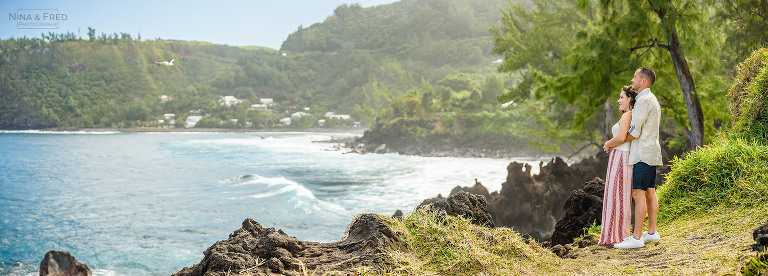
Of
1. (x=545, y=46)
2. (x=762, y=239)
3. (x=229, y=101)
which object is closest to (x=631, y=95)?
(x=762, y=239)

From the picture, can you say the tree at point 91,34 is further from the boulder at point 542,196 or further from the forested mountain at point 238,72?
the boulder at point 542,196

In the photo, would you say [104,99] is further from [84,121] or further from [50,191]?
[50,191]

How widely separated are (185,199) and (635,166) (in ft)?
88.1

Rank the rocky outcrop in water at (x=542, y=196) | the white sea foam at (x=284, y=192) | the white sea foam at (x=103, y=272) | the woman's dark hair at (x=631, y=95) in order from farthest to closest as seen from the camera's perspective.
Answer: the white sea foam at (x=284, y=192) → the white sea foam at (x=103, y=272) → the rocky outcrop in water at (x=542, y=196) → the woman's dark hair at (x=631, y=95)

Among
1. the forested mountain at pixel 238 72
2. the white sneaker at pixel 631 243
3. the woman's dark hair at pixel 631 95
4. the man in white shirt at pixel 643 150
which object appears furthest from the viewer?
the forested mountain at pixel 238 72

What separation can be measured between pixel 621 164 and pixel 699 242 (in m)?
0.95

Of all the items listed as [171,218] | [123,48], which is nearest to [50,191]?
[171,218]

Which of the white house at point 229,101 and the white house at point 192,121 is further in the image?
the white house at point 229,101

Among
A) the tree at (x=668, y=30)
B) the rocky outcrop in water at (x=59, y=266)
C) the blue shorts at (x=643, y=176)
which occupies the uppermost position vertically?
the tree at (x=668, y=30)

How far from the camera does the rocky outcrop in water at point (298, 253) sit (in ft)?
11.3

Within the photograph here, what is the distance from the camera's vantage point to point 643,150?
4793mm

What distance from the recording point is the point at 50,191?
34250mm

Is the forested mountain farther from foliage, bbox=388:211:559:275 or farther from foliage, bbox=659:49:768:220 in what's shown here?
foliage, bbox=388:211:559:275

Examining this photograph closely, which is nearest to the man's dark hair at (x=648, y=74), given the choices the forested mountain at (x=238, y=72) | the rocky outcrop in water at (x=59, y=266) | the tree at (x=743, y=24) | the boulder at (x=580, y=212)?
the boulder at (x=580, y=212)
